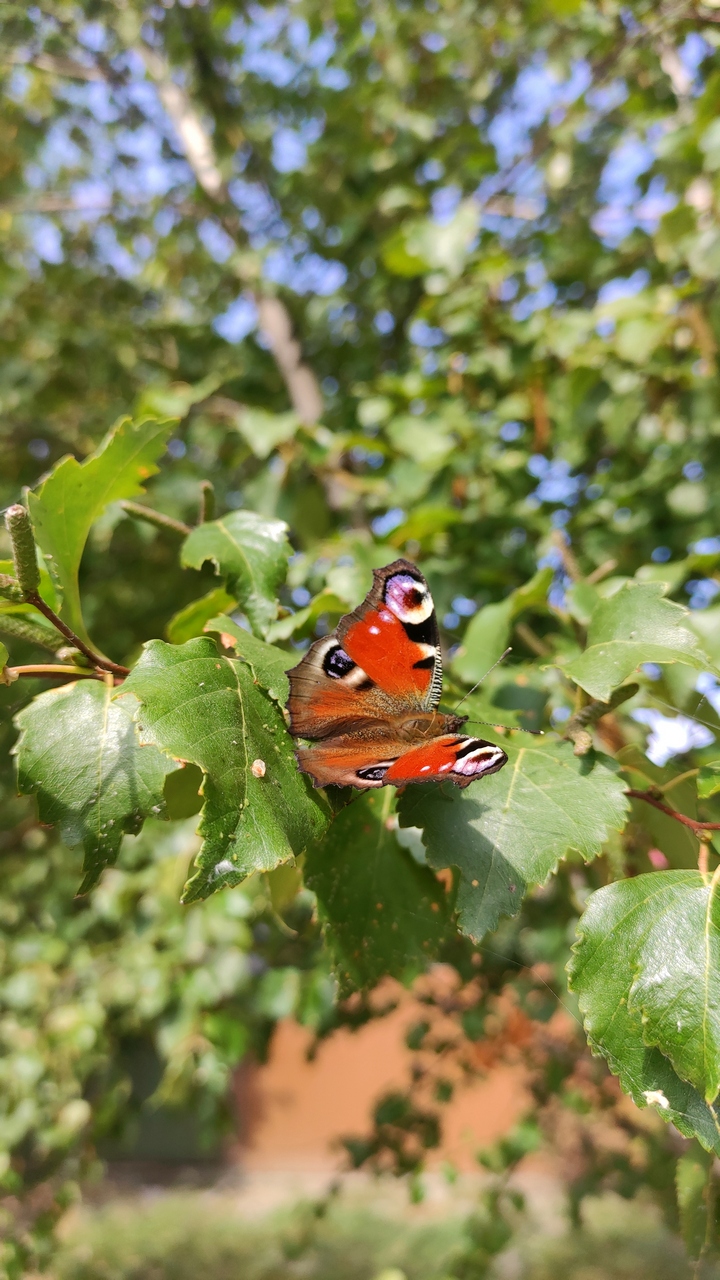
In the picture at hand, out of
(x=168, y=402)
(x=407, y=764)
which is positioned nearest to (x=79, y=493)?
(x=407, y=764)

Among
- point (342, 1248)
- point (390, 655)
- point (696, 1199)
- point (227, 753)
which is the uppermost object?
point (227, 753)

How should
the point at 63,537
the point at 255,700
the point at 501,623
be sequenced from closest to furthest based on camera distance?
the point at 255,700 < the point at 63,537 < the point at 501,623

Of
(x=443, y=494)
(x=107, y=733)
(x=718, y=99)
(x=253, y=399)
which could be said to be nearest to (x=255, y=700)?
(x=107, y=733)

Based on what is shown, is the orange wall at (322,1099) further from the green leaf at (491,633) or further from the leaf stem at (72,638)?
the leaf stem at (72,638)

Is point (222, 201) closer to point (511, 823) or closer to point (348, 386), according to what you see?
point (348, 386)

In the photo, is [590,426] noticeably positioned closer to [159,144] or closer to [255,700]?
[255,700]

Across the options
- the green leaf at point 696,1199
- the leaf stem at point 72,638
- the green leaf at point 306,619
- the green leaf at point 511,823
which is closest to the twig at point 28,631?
the leaf stem at point 72,638

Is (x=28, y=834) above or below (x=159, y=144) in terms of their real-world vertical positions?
below
